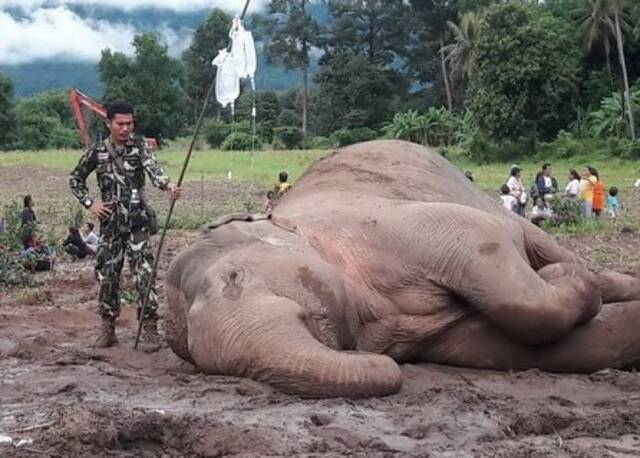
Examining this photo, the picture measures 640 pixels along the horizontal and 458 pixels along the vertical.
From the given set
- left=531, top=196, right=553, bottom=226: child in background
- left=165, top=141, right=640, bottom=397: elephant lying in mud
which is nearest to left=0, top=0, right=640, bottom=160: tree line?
left=531, top=196, right=553, bottom=226: child in background

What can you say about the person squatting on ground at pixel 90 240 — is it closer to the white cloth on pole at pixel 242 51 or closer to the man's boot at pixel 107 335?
the white cloth on pole at pixel 242 51

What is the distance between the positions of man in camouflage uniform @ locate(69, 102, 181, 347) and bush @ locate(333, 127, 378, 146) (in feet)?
170

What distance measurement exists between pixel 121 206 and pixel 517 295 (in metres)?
2.93

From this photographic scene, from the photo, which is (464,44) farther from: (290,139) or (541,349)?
(541,349)

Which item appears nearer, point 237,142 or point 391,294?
point 391,294

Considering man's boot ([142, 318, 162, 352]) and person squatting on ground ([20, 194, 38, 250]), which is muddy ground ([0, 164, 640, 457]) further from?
person squatting on ground ([20, 194, 38, 250])

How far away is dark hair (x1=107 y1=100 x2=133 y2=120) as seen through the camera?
25.3 feet

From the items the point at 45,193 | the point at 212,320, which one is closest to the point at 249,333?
the point at 212,320

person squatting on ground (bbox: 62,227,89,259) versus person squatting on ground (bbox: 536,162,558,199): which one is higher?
person squatting on ground (bbox: 536,162,558,199)

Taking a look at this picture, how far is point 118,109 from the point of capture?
770 centimetres

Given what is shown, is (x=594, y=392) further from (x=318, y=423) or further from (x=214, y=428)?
(x=214, y=428)

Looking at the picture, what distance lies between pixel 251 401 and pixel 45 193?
25959 mm

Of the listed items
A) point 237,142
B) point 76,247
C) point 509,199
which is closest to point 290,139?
point 237,142

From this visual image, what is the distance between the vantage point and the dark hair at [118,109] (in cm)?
771
